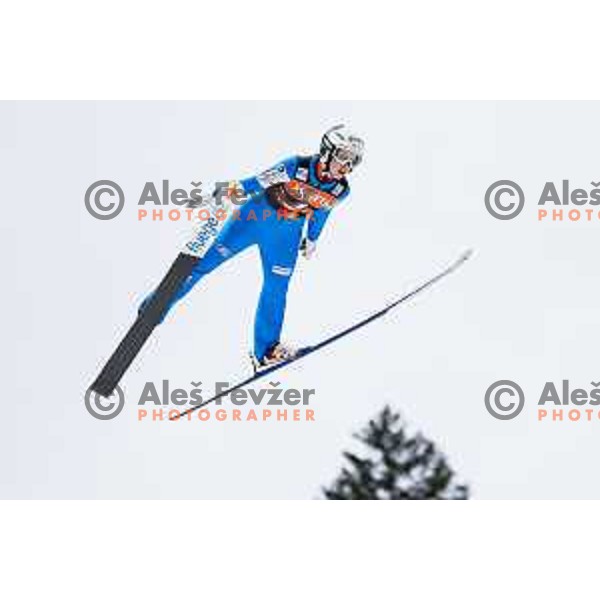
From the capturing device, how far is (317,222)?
11.5 metres

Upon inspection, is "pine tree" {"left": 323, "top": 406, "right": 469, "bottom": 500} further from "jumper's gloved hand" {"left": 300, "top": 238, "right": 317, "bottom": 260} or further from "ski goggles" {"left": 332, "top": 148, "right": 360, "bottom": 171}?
"ski goggles" {"left": 332, "top": 148, "right": 360, "bottom": 171}

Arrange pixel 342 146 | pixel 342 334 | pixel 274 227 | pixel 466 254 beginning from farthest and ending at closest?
pixel 466 254, pixel 342 334, pixel 342 146, pixel 274 227

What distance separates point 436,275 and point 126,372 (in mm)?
2144

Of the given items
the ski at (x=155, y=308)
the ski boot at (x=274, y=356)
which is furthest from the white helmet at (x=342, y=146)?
the ski boot at (x=274, y=356)

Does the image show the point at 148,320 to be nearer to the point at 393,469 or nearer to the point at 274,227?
the point at 274,227

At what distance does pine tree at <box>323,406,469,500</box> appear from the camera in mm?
12851

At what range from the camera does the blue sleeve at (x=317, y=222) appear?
37.6 ft

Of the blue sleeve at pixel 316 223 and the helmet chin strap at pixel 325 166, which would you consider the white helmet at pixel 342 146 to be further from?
the blue sleeve at pixel 316 223

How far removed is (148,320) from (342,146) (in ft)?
5.59

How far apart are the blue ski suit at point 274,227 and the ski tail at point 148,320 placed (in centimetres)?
6

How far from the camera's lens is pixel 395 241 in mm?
11719

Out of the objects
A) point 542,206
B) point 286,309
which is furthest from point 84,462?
point 542,206

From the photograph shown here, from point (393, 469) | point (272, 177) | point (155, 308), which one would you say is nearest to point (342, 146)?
point (272, 177)

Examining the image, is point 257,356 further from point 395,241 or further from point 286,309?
point 395,241
